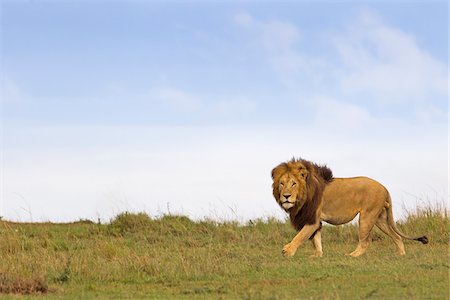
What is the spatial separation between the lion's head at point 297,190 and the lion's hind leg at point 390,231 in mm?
1628

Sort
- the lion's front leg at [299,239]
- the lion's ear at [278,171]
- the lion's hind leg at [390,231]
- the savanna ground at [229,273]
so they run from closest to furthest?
the savanna ground at [229,273] < the lion's front leg at [299,239] < the lion's ear at [278,171] < the lion's hind leg at [390,231]

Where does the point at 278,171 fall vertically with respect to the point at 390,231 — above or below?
above

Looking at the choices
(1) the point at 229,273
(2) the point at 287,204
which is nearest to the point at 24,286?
(1) the point at 229,273

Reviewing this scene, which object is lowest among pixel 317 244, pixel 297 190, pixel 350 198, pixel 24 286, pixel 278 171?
pixel 24 286

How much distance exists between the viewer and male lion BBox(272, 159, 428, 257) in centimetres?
1348

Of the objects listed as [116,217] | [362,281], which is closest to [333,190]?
[362,281]

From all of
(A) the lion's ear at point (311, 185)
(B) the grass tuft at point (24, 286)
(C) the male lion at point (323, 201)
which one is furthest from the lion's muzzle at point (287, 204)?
(B) the grass tuft at point (24, 286)

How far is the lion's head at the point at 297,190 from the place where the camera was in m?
13.4

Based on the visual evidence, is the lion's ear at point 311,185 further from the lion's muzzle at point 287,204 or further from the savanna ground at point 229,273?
the savanna ground at point 229,273

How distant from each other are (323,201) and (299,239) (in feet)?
3.12

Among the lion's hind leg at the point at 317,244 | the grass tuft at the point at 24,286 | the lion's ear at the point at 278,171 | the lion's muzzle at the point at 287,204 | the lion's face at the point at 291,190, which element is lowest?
the grass tuft at the point at 24,286

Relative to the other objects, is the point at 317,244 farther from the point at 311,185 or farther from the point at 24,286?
the point at 24,286

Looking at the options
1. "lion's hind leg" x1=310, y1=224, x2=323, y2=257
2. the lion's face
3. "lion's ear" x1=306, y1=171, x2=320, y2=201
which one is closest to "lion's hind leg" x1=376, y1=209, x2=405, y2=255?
"lion's hind leg" x1=310, y1=224, x2=323, y2=257

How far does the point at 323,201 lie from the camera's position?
13.9 m
